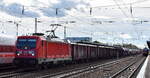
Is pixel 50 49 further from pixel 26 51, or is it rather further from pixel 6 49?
pixel 6 49

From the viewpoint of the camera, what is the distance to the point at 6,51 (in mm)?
29578

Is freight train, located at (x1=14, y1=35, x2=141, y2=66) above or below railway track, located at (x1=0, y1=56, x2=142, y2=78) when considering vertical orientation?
above

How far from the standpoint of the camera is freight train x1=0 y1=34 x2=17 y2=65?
28.6 meters

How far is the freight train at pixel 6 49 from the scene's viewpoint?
28.6m

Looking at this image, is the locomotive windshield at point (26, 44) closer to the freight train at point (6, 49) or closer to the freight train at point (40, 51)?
the freight train at point (40, 51)

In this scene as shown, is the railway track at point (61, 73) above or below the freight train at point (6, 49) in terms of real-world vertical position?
below

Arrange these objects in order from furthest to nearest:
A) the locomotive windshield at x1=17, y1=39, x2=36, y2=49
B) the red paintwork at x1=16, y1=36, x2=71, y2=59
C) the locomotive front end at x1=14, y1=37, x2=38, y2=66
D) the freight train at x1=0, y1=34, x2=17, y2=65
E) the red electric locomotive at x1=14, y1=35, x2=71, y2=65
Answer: the freight train at x1=0, y1=34, x2=17, y2=65 → the locomotive windshield at x1=17, y1=39, x2=36, y2=49 → the red paintwork at x1=16, y1=36, x2=71, y2=59 → the red electric locomotive at x1=14, y1=35, x2=71, y2=65 → the locomotive front end at x1=14, y1=37, x2=38, y2=66

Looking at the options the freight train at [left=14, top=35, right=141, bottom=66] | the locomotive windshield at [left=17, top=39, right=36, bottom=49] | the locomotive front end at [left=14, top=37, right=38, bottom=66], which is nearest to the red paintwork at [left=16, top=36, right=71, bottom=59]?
the freight train at [left=14, top=35, right=141, bottom=66]

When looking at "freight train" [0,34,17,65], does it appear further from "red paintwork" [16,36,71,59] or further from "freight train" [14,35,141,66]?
"red paintwork" [16,36,71,59]

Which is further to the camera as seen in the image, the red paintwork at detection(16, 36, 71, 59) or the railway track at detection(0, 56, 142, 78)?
the red paintwork at detection(16, 36, 71, 59)

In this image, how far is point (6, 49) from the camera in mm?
29703

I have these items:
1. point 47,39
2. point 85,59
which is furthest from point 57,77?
point 85,59

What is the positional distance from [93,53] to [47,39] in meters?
25.4

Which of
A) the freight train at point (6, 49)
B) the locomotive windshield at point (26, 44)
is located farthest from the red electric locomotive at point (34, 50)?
the freight train at point (6, 49)
